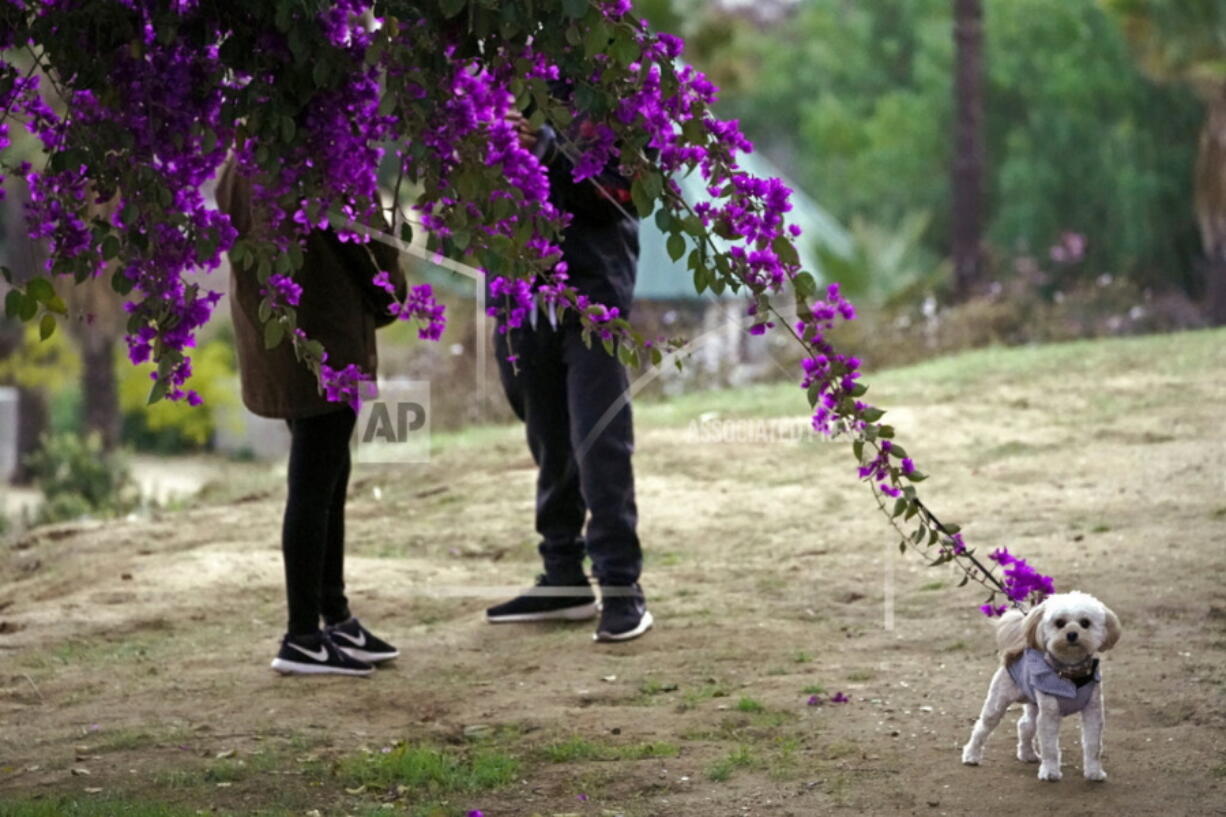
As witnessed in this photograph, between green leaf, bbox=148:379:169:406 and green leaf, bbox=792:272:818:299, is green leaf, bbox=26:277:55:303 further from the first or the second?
green leaf, bbox=792:272:818:299

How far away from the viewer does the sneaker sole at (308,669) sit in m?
5.27

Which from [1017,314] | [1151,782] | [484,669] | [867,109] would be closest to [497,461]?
[484,669]

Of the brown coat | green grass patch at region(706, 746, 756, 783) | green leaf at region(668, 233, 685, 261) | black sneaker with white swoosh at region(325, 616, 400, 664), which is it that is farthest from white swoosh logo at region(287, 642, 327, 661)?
green leaf at region(668, 233, 685, 261)

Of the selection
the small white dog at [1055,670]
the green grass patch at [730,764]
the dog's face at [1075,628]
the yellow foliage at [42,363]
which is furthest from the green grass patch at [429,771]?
the yellow foliage at [42,363]

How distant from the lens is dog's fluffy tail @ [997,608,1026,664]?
396 centimetres

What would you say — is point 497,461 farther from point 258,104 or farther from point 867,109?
point 867,109

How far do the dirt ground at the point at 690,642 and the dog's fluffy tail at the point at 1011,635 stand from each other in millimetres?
287

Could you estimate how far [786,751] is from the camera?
4359 mm

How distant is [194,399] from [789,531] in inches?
169

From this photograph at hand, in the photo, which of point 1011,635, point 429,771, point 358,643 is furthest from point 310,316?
point 1011,635

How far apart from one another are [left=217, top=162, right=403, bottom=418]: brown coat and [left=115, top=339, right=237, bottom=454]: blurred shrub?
12779mm

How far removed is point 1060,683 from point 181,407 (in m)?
16.2

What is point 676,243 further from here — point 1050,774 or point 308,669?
point 308,669

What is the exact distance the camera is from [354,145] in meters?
3.59
